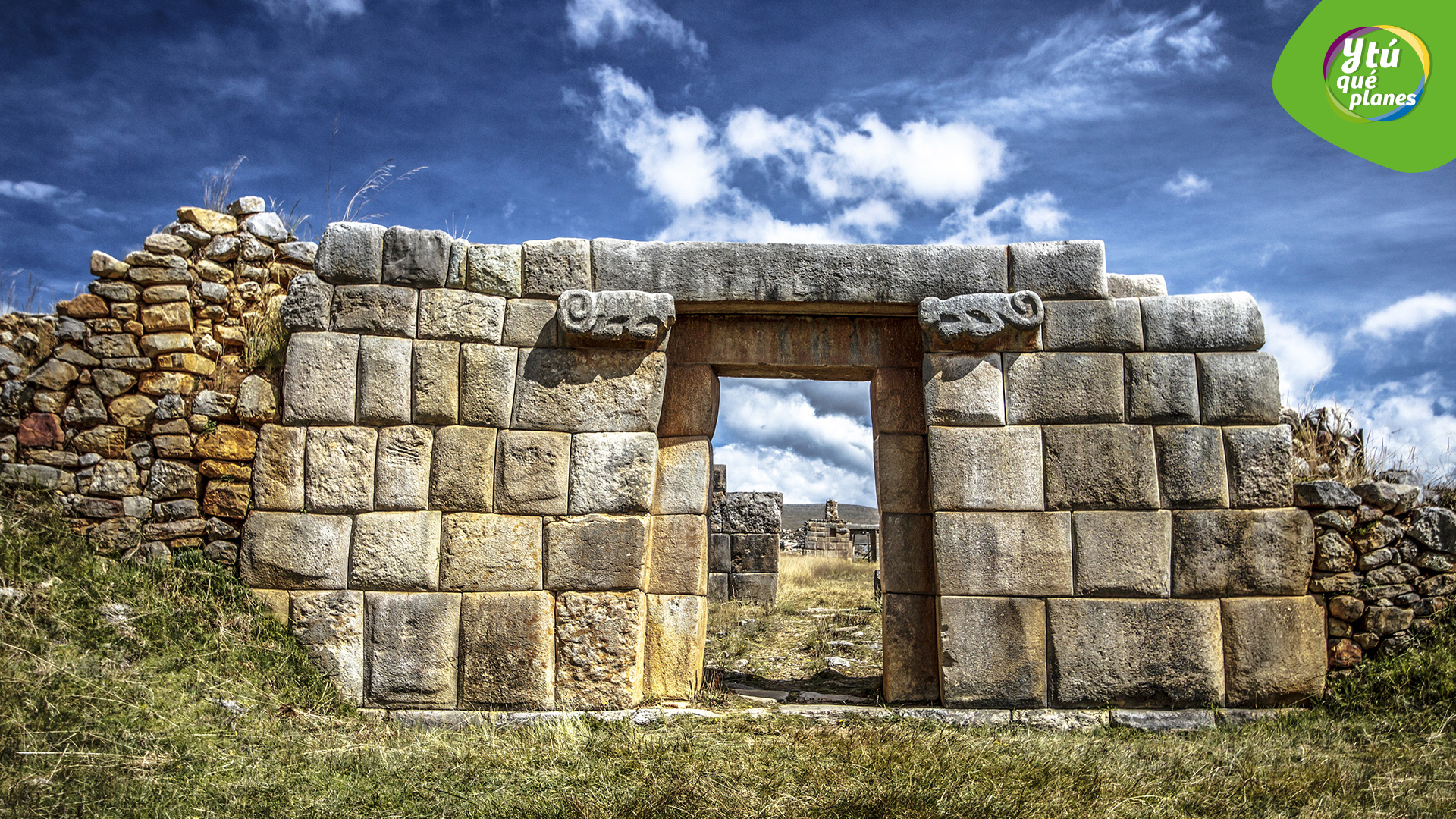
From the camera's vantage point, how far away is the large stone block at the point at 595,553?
5.79m

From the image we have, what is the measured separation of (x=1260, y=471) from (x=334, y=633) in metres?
6.17

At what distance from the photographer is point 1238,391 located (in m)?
5.93

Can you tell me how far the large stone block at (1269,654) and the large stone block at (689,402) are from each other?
144 inches

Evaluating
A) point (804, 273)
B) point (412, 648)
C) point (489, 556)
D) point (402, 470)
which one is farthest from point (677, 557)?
point (804, 273)

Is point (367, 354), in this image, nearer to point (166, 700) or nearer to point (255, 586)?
point (255, 586)

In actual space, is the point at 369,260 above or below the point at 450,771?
above

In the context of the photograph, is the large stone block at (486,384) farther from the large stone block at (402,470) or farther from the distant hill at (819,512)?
the distant hill at (819,512)

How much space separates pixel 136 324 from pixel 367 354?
1851 millimetres


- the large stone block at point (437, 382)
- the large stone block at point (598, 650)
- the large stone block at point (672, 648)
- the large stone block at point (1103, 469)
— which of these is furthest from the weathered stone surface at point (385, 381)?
the large stone block at point (1103, 469)

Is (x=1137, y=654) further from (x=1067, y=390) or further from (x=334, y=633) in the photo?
(x=334, y=633)

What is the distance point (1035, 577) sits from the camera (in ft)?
18.9

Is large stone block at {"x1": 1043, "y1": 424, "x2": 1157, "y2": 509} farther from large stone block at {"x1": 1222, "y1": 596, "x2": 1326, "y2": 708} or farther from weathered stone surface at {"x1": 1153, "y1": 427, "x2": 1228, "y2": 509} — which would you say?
large stone block at {"x1": 1222, "y1": 596, "x2": 1326, "y2": 708}

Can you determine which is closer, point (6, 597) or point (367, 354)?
point (6, 597)

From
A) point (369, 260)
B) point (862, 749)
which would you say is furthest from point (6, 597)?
point (862, 749)
